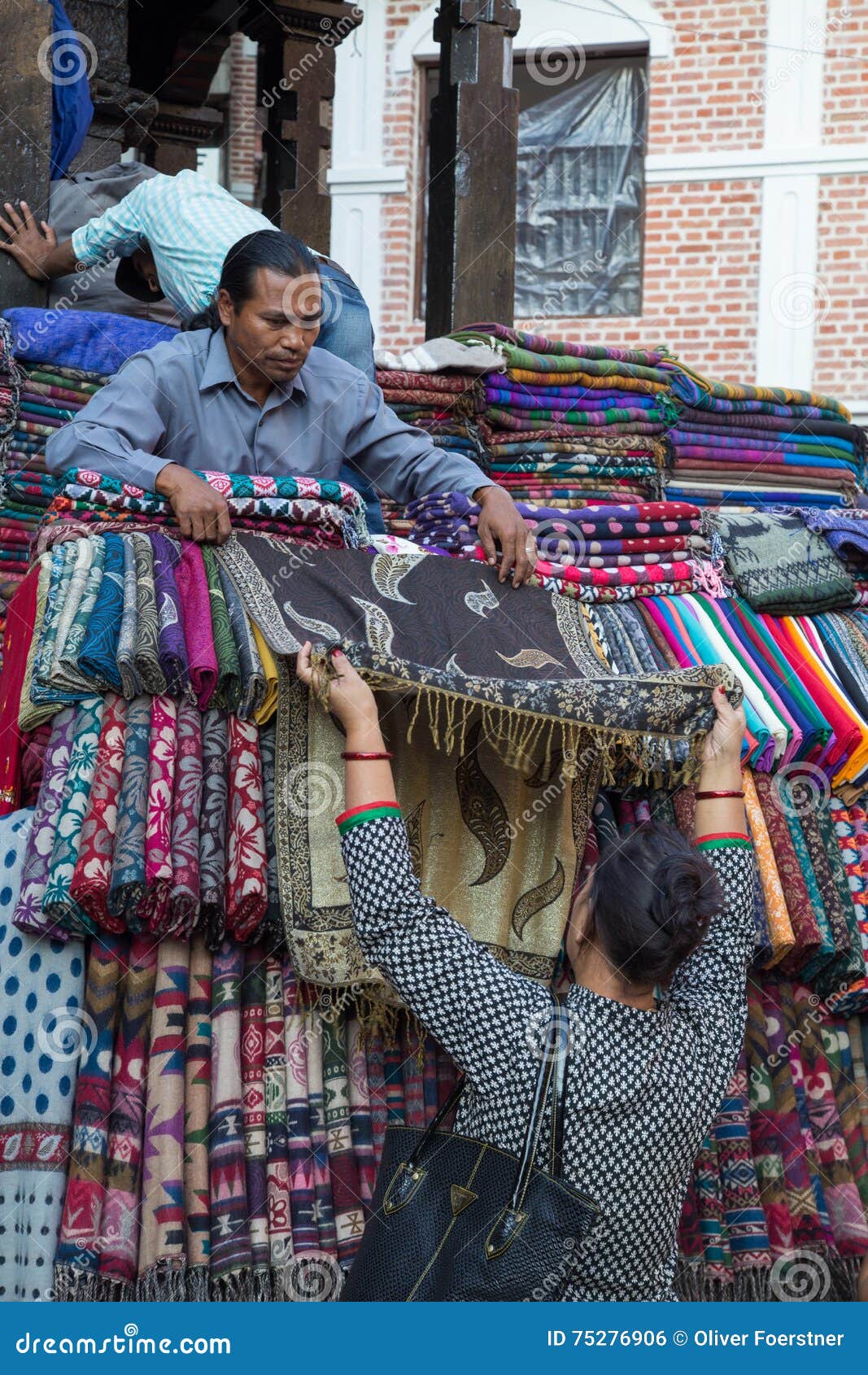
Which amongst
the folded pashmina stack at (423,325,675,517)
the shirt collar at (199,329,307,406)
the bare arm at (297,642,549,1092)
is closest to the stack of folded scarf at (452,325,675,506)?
the folded pashmina stack at (423,325,675,517)

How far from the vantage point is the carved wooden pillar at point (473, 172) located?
598 cm

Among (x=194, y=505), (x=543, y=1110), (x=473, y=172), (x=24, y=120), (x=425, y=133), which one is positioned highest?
(x=425, y=133)

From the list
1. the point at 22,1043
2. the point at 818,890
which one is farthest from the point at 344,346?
the point at 22,1043

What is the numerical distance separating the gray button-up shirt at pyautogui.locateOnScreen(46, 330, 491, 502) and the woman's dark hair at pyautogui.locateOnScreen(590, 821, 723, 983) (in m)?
1.52

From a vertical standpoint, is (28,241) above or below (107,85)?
below

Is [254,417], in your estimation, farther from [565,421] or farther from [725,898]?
[725,898]

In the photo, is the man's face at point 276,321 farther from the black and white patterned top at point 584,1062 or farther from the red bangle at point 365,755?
the black and white patterned top at point 584,1062

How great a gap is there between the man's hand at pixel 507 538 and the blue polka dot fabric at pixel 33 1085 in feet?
4.24

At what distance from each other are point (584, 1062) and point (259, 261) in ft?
6.89

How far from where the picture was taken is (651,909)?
2.51 m

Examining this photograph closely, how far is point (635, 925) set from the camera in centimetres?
250

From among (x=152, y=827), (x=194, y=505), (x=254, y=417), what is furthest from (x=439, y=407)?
(x=152, y=827)
